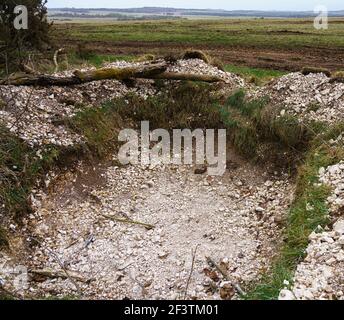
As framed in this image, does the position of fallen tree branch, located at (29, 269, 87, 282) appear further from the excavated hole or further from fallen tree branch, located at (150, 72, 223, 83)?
fallen tree branch, located at (150, 72, 223, 83)

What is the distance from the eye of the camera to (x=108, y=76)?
10.8 meters

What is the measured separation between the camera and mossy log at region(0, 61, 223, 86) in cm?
1026

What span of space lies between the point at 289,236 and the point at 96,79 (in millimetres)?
6600

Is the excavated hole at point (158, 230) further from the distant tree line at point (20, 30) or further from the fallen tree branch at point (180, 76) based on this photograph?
the distant tree line at point (20, 30)

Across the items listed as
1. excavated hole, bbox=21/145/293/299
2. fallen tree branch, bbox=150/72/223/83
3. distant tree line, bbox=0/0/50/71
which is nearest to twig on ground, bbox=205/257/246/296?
excavated hole, bbox=21/145/293/299

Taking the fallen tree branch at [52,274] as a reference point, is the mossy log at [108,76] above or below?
above

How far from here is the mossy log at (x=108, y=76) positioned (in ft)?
33.7

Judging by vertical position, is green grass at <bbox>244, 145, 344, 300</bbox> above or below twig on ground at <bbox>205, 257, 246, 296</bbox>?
above

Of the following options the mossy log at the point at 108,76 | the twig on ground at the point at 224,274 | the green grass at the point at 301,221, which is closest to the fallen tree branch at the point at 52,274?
the twig on ground at the point at 224,274

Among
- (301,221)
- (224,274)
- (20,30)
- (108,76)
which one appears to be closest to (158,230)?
(224,274)

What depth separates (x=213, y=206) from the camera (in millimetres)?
8508

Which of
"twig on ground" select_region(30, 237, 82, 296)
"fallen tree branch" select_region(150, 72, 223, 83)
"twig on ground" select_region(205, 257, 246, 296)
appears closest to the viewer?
"twig on ground" select_region(205, 257, 246, 296)

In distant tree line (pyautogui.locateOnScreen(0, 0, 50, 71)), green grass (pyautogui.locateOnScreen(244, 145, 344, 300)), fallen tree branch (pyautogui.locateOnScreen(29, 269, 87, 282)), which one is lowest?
fallen tree branch (pyautogui.locateOnScreen(29, 269, 87, 282))

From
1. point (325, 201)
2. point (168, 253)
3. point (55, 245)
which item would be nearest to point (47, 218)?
point (55, 245)
